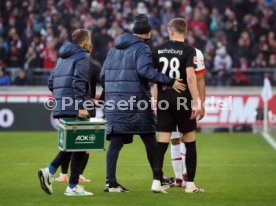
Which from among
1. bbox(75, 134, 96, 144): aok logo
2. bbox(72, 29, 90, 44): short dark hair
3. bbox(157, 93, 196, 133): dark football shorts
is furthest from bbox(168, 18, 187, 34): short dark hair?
bbox(75, 134, 96, 144): aok logo

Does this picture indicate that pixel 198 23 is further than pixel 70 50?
Yes

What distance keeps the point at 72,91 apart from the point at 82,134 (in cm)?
59

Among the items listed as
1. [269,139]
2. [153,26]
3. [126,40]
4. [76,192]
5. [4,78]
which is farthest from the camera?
[153,26]

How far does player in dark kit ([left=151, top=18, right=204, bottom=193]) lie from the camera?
10.9 metres

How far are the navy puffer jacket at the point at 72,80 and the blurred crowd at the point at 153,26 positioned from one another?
15.3 meters

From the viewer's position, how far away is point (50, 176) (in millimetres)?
10828

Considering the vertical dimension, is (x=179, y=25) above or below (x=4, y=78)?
above

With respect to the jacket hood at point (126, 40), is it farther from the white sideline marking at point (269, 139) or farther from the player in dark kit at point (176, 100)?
the white sideline marking at point (269, 139)

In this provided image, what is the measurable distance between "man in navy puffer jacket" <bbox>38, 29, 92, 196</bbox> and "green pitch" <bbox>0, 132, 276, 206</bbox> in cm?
23

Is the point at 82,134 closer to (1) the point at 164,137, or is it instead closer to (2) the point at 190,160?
(1) the point at 164,137

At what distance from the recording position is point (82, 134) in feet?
35.2

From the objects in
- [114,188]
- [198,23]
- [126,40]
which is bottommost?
[114,188]

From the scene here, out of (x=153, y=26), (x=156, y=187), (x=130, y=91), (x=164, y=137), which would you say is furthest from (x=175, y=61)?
(x=153, y=26)

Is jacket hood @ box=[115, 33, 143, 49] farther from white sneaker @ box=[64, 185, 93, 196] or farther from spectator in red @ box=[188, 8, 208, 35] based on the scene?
spectator in red @ box=[188, 8, 208, 35]
